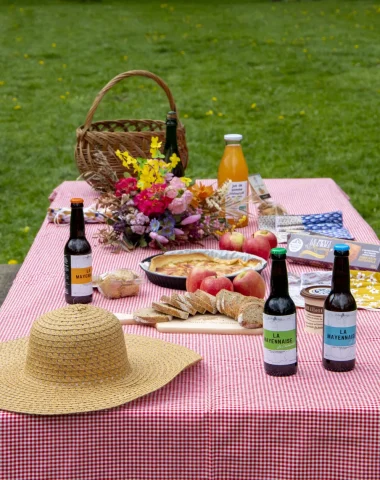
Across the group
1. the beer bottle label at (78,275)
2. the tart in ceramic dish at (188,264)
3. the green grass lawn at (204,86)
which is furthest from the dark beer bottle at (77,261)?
the green grass lawn at (204,86)

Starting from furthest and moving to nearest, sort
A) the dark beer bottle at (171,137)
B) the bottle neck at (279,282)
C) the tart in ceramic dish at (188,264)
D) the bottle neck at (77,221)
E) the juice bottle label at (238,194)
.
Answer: the dark beer bottle at (171,137) → the juice bottle label at (238,194) → the tart in ceramic dish at (188,264) → the bottle neck at (77,221) → the bottle neck at (279,282)

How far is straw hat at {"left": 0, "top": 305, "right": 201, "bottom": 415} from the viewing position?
70.7 inches

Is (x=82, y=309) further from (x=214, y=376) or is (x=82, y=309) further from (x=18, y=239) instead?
(x=18, y=239)

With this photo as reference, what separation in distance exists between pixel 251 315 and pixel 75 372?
0.59 m

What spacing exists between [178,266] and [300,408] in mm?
1158

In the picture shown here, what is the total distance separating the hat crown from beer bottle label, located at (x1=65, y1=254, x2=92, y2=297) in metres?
0.57

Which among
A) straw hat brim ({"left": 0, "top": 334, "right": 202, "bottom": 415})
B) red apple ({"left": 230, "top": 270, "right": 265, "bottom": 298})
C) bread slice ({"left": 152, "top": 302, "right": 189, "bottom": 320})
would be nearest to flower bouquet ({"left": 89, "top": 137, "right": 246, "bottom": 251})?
red apple ({"left": 230, "top": 270, "right": 265, "bottom": 298})

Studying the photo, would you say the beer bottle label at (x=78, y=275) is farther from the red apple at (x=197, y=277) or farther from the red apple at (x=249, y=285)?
the red apple at (x=249, y=285)

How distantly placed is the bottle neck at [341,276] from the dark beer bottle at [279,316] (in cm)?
11

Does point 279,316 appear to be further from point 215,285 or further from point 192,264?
point 192,264

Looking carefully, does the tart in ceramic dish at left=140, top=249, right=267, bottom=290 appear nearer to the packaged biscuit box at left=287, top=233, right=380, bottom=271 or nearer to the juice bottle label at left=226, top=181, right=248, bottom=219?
the packaged biscuit box at left=287, top=233, right=380, bottom=271

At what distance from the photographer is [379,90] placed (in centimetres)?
949

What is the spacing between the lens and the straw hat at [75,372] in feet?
5.89

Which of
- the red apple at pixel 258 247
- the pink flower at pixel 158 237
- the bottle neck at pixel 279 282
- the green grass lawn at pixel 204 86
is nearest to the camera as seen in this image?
the bottle neck at pixel 279 282
